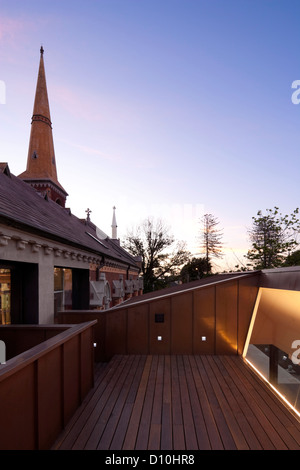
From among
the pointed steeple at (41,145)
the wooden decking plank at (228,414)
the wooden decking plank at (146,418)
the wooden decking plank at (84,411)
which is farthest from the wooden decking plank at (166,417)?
the pointed steeple at (41,145)

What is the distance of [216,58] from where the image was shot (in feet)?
43.0

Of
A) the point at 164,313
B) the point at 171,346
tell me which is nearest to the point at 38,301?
the point at 164,313

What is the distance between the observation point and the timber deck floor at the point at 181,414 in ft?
11.5

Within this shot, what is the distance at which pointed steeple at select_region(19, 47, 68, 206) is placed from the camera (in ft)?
76.7

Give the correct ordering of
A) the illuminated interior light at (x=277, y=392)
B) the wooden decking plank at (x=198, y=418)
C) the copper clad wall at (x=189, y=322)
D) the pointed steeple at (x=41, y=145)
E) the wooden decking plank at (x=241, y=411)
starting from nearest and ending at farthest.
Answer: the wooden decking plank at (x=198, y=418), the wooden decking plank at (x=241, y=411), the illuminated interior light at (x=277, y=392), the copper clad wall at (x=189, y=322), the pointed steeple at (x=41, y=145)

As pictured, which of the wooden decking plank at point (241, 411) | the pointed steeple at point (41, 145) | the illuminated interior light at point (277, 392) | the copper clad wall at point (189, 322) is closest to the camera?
the wooden decking plank at point (241, 411)

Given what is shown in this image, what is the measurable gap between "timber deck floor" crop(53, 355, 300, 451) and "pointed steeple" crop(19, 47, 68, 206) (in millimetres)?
21405

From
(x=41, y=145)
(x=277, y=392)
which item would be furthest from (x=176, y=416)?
(x=41, y=145)

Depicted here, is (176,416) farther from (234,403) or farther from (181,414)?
(234,403)

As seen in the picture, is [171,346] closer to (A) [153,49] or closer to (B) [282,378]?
(B) [282,378]

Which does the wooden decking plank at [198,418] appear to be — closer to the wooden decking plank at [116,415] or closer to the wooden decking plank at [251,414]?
the wooden decking plank at [251,414]

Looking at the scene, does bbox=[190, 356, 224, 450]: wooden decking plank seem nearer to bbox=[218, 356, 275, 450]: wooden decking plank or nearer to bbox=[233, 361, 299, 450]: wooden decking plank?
bbox=[218, 356, 275, 450]: wooden decking plank

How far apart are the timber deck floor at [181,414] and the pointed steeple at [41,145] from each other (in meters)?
21.4

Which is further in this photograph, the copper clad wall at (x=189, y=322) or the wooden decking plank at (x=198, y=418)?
the copper clad wall at (x=189, y=322)
